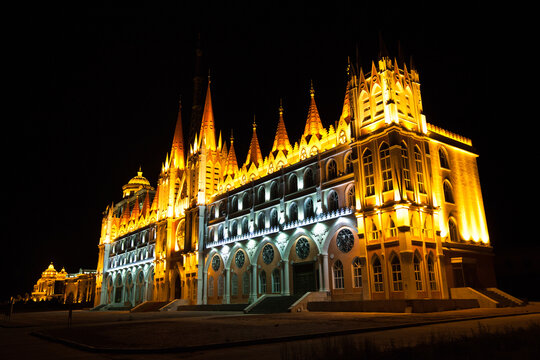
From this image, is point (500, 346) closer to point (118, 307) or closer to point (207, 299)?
point (207, 299)

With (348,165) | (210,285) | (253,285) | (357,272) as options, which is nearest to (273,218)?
(253,285)

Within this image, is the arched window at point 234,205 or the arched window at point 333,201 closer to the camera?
the arched window at point 333,201

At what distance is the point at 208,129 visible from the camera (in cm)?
5984

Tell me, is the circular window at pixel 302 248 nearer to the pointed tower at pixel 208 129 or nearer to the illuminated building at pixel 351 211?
the illuminated building at pixel 351 211

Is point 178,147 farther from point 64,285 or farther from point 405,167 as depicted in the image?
point 64,285

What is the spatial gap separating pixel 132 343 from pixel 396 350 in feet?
25.9

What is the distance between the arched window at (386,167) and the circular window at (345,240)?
5.50 metres

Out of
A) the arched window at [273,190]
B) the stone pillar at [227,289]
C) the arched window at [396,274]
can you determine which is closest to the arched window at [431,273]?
the arched window at [396,274]

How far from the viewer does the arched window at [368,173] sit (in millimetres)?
33219

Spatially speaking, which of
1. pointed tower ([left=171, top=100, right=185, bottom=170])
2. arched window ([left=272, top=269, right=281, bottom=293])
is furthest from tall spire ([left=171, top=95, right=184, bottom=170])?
arched window ([left=272, top=269, right=281, bottom=293])

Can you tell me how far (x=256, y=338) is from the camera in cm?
1279

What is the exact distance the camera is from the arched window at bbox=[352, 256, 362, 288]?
33.9 meters

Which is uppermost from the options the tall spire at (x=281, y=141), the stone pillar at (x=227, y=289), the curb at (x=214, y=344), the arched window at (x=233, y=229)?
the tall spire at (x=281, y=141)

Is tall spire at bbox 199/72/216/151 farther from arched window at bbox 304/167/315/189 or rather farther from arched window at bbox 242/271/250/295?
arched window at bbox 304/167/315/189
